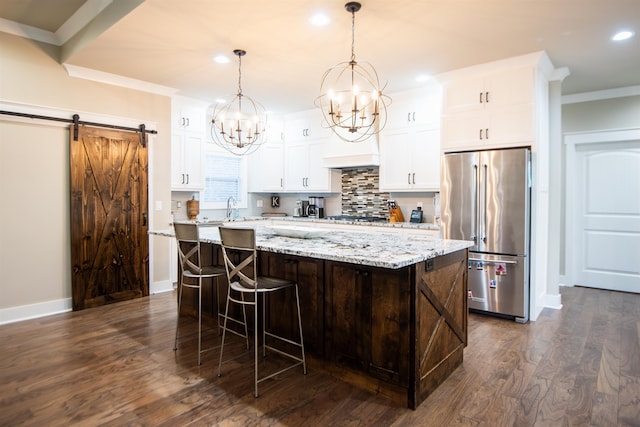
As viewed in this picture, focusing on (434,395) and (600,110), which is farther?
(600,110)

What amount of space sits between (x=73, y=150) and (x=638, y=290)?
7.01 m

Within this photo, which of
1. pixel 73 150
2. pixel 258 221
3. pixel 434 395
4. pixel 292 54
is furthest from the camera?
pixel 258 221

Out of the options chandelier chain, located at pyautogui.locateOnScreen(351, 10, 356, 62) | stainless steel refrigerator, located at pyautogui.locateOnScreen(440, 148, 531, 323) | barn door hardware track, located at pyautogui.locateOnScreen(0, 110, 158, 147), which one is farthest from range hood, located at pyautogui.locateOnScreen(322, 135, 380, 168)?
barn door hardware track, located at pyautogui.locateOnScreen(0, 110, 158, 147)

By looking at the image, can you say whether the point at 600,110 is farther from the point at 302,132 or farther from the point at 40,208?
the point at 40,208

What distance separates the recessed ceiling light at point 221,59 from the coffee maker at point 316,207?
9.88 feet

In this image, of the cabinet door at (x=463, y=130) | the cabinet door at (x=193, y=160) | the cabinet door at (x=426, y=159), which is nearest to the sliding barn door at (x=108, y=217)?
the cabinet door at (x=193, y=160)

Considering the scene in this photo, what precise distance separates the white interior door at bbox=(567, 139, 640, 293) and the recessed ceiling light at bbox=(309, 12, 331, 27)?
423 cm

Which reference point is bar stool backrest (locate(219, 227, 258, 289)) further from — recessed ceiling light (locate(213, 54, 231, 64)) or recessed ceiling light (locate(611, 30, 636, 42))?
recessed ceiling light (locate(611, 30, 636, 42))

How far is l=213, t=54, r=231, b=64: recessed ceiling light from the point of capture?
3789 mm

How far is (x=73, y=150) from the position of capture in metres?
4.12

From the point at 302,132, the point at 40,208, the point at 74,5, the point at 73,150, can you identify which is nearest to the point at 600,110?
the point at 302,132

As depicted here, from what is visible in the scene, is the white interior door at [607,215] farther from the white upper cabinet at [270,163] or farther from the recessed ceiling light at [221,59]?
the recessed ceiling light at [221,59]

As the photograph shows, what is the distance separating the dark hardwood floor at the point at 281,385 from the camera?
7.06ft

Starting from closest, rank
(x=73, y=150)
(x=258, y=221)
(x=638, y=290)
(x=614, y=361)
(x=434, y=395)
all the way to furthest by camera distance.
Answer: (x=434, y=395), (x=614, y=361), (x=73, y=150), (x=638, y=290), (x=258, y=221)
